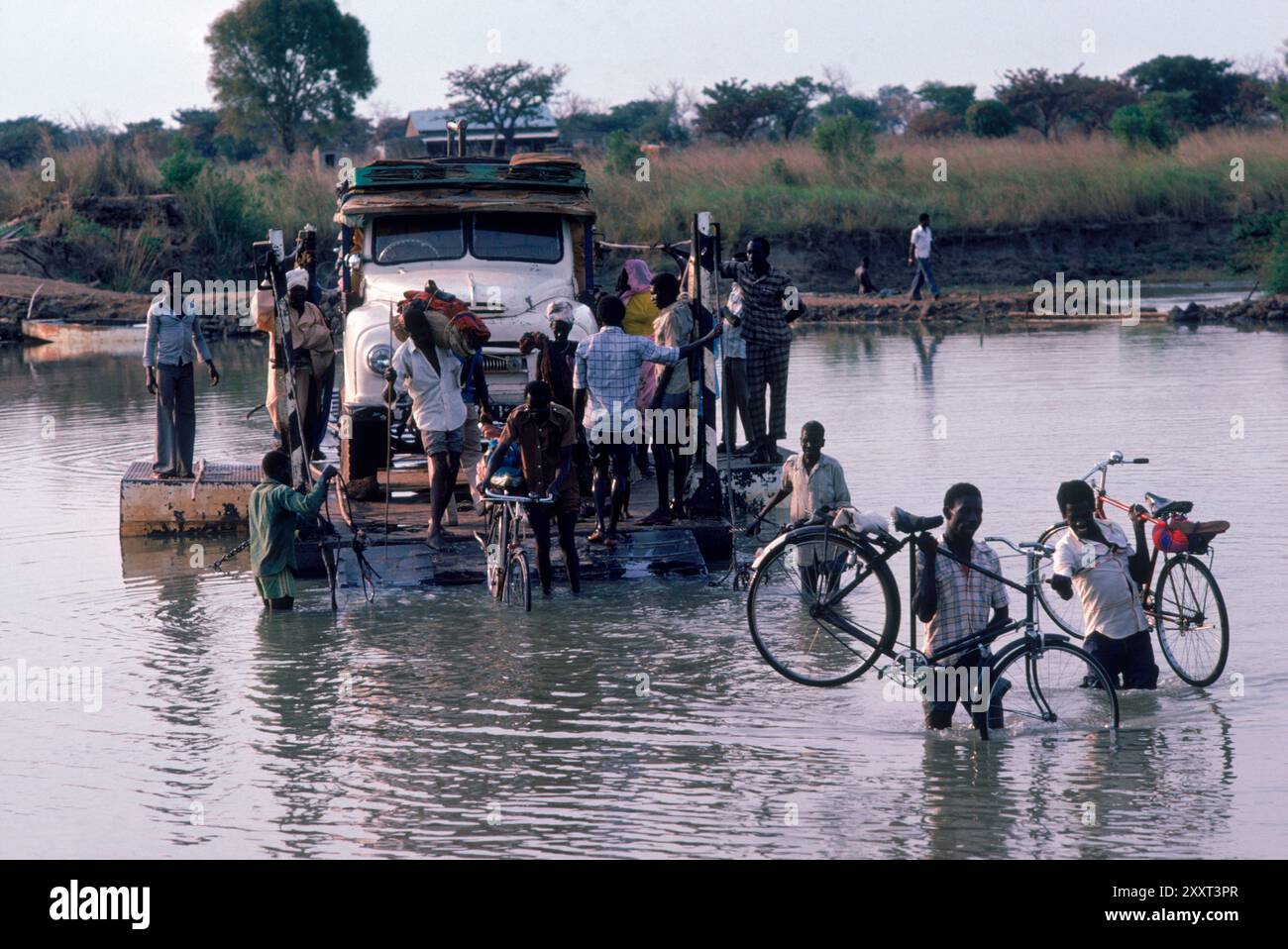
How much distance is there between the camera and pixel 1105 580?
28.7 feet

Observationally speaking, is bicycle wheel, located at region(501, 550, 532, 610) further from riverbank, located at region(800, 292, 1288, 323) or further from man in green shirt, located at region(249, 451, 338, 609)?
riverbank, located at region(800, 292, 1288, 323)

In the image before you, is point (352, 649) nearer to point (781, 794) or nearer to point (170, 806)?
point (170, 806)

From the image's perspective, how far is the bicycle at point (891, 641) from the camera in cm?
818

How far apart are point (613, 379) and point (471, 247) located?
10.8ft

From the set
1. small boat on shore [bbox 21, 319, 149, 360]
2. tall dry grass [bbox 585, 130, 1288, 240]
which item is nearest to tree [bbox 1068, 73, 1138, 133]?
tall dry grass [bbox 585, 130, 1288, 240]

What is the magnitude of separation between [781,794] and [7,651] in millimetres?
5177

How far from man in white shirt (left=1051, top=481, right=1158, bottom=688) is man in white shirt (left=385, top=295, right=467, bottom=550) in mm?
4686

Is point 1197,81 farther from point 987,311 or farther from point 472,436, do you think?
point 472,436

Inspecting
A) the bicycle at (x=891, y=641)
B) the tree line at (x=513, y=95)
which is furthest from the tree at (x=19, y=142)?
the bicycle at (x=891, y=641)

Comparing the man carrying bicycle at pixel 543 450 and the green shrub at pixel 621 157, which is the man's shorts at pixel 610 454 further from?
the green shrub at pixel 621 157

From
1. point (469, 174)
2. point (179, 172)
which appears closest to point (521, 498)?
point (469, 174)

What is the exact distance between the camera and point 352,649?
1029 centimetres

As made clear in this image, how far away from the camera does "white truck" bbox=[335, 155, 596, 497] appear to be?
13852 mm

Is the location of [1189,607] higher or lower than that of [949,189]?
lower
